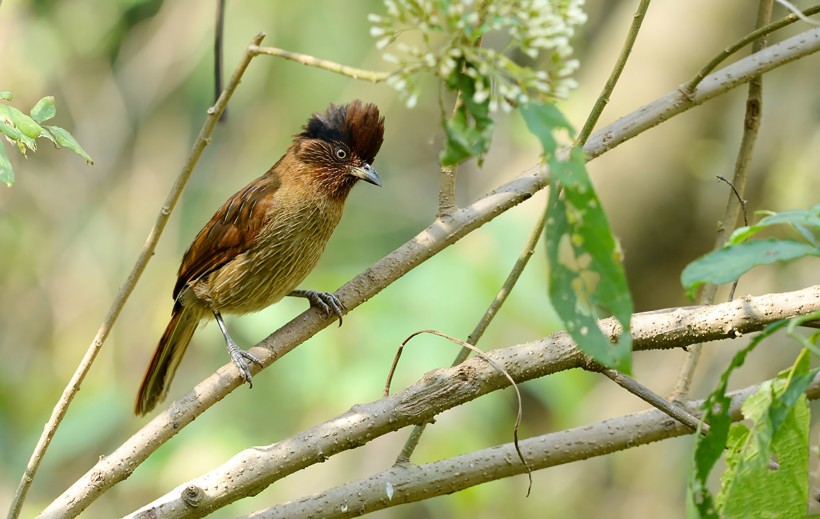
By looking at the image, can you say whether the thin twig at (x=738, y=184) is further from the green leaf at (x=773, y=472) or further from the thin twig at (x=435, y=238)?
the green leaf at (x=773, y=472)

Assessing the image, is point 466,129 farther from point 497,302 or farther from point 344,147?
point 344,147

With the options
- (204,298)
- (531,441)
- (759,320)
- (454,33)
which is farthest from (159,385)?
(454,33)

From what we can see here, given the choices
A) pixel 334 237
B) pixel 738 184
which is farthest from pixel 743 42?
pixel 334 237

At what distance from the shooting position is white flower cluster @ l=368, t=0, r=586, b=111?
4.55ft

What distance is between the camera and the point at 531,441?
2.38m

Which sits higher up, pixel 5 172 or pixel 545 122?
pixel 5 172

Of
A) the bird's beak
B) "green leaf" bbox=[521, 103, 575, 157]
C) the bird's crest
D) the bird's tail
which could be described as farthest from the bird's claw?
"green leaf" bbox=[521, 103, 575, 157]

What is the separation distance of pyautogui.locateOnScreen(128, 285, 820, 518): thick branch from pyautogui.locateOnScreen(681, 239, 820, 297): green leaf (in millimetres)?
560

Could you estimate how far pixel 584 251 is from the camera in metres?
1.43

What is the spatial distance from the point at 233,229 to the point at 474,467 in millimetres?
1809

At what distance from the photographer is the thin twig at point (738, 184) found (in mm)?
2611

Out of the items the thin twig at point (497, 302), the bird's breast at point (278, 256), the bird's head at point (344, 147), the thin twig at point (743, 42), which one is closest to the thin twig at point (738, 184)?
the thin twig at point (743, 42)

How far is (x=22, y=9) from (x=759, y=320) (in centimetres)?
580

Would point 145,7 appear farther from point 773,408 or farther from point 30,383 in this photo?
point 773,408
